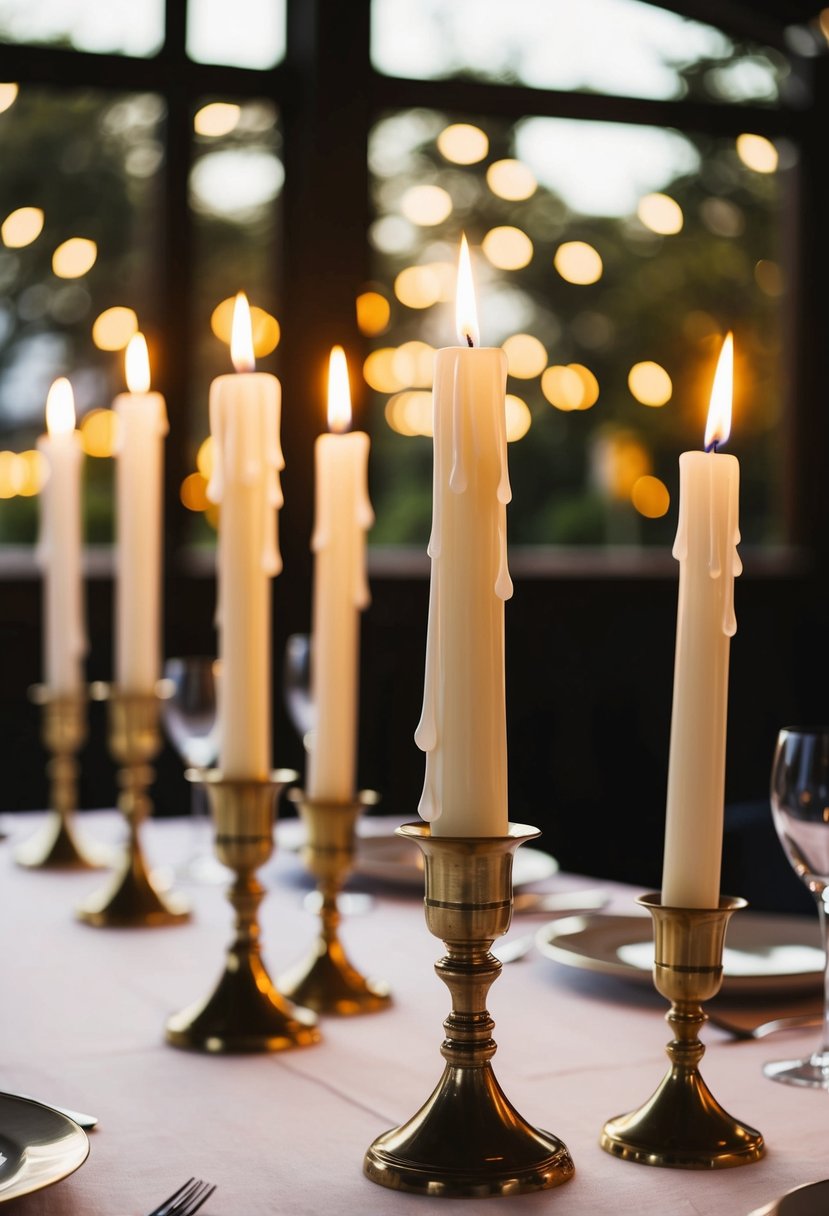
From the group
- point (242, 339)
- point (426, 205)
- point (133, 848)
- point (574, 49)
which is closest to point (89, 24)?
point (426, 205)

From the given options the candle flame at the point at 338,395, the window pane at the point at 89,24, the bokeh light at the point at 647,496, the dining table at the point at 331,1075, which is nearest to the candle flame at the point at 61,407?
the dining table at the point at 331,1075

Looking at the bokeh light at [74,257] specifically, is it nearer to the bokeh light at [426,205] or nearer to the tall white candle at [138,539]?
the bokeh light at [426,205]

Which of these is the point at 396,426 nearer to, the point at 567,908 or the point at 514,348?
the point at 514,348

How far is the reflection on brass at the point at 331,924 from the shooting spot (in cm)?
118

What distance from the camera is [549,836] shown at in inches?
123

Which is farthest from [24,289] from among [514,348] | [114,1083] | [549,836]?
[114,1083]

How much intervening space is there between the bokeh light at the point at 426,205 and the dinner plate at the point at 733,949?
3118 mm

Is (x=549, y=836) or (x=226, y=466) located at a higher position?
(x=226, y=466)

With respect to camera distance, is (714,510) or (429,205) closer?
(714,510)

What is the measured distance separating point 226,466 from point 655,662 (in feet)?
10.9

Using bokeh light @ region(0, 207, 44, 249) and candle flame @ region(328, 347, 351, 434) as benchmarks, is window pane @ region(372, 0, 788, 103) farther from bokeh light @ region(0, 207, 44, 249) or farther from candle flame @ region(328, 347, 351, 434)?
candle flame @ region(328, 347, 351, 434)

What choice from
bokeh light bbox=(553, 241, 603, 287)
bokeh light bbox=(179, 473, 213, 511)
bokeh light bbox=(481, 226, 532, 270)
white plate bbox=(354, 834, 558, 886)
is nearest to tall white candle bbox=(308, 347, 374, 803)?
white plate bbox=(354, 834, 558, 886)

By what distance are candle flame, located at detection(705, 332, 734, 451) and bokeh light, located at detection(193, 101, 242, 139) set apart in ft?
10.9

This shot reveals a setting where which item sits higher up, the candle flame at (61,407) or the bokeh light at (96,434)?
the bokeh light at (96,434)
